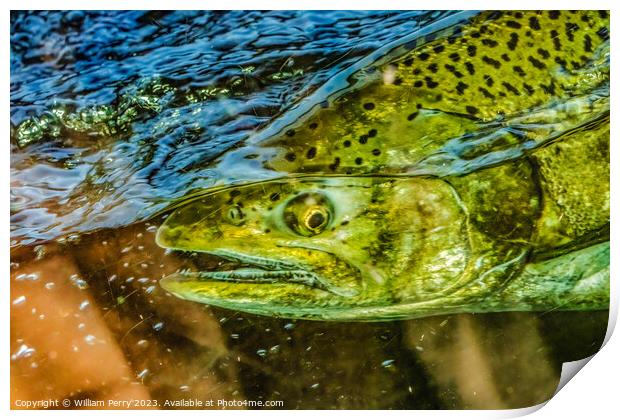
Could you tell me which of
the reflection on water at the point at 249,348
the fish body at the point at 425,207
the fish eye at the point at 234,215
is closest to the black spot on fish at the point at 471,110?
the fish body at the point at 425,207

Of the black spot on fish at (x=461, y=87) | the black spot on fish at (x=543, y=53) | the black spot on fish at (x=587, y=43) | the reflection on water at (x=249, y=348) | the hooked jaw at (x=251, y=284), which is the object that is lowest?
the reflection on water at (x=249, y=348)

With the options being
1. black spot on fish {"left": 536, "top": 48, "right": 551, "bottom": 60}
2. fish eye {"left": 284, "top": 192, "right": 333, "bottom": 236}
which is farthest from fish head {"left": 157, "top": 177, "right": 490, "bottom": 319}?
black spot on fish {"left": 536, "top": 48, "right": 551, "bottom": 60}

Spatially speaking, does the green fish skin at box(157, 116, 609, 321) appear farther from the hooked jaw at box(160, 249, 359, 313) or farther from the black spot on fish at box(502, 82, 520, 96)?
the black spot on fish at box(502, 82, 520, 96)

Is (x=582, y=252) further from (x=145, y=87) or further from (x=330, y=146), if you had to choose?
(x=145, y=87)

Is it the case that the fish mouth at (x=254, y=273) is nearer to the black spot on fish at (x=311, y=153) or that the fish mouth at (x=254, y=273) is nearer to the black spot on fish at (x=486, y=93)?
the black spot on fish at (x=311, y=153)

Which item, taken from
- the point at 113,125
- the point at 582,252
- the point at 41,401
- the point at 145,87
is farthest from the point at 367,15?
the point at 41,401

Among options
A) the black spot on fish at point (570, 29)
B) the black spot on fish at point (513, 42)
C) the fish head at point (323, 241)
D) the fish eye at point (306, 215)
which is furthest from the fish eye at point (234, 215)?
the black spot on fish at point (570, 29)

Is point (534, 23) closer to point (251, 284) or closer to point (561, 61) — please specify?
point (561, 61)

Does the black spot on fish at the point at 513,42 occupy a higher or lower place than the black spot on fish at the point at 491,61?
higher

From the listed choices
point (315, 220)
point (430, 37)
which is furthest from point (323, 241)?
point (430, 37)
